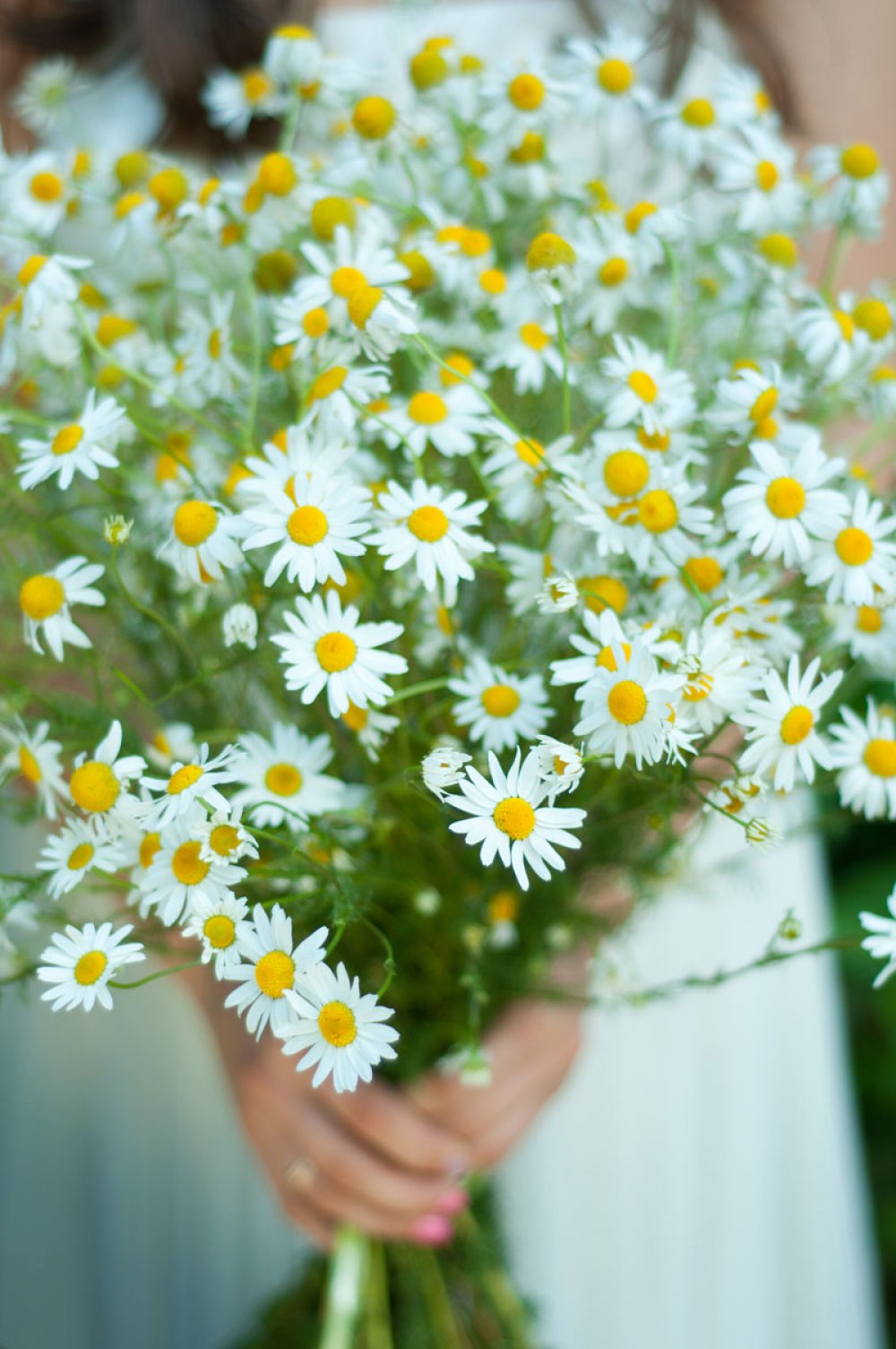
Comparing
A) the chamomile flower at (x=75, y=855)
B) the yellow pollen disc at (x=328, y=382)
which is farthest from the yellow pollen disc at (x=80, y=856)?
the yellow pollen disc at (x=328, y=382)

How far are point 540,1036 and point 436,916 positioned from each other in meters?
0.10

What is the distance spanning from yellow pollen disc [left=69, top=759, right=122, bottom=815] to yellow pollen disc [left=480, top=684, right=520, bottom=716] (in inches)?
3.2

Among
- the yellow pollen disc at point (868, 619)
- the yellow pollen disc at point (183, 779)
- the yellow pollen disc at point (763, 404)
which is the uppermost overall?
the yellow pollen disc at point (763, 404)

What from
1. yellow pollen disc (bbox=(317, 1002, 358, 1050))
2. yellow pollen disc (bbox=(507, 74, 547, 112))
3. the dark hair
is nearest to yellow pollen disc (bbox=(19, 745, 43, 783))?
yellow pollen disc (bbox=(317, 1002, 358, 1050))

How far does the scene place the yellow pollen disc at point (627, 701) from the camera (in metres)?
0.22

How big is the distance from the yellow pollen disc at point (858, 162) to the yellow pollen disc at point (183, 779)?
273mm

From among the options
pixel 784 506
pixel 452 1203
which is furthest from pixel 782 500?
pixel 452 1203

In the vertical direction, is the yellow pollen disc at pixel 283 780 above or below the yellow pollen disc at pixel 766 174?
below

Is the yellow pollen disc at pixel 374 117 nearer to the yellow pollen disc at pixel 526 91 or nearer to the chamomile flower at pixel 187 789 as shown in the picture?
the yellow pollen disc at pixel 526 91

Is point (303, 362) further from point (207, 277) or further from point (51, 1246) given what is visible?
point (51, 1246)

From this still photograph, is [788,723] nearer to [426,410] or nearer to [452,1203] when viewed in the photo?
[426,410]

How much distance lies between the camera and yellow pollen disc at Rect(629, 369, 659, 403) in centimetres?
28

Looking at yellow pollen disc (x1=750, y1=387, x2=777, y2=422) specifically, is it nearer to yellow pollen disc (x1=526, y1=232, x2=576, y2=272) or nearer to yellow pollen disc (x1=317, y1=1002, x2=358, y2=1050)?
yellow pollen disc (x1=526, y1=232, x2=576, y2=272)

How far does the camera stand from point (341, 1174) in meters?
0.44
